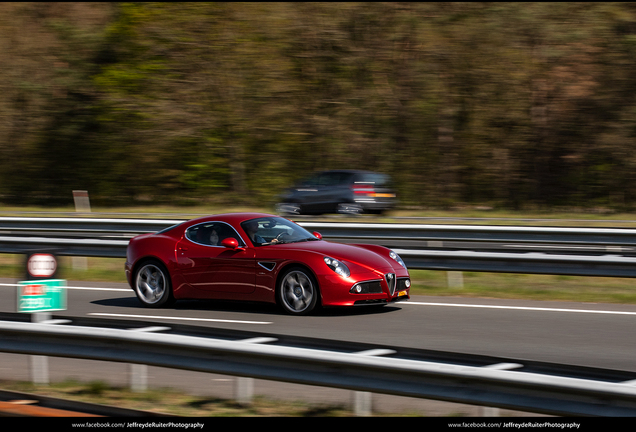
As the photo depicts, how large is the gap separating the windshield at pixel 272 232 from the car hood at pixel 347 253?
0.71ft

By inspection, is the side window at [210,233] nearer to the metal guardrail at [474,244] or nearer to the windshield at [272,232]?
the windshield at [272,232]

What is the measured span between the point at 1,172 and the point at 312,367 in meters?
36.1

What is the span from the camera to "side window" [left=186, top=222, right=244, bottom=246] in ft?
33.6

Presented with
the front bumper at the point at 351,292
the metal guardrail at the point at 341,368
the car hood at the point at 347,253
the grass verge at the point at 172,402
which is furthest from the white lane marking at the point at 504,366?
the car hood at the point at 347,253

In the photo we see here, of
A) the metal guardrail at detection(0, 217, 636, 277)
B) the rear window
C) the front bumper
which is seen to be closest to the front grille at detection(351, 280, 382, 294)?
the front bumper

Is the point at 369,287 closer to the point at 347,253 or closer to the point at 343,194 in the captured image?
the point at 347,253

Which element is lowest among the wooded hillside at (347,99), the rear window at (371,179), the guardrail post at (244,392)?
the guardrail post at (244,392)

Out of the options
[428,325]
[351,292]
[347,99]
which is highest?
[347,99]

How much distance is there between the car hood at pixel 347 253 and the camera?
9.50 metres

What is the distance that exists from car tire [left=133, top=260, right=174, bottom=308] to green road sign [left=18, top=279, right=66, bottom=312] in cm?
407

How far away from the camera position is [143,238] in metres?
10.8

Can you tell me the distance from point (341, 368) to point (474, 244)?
27.6ft

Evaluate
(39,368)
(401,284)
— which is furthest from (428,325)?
(39,368)

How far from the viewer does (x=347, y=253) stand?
9688 mm
